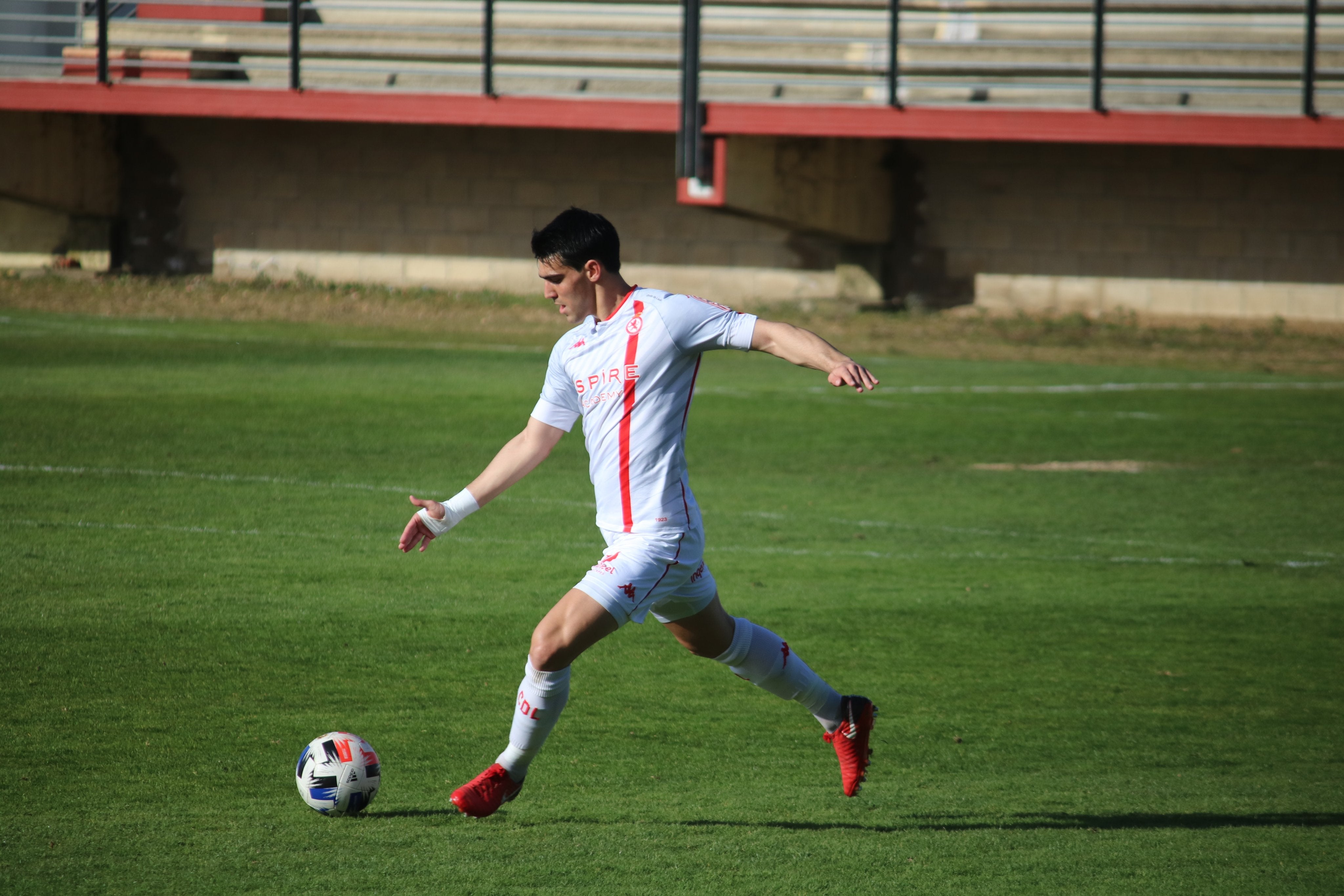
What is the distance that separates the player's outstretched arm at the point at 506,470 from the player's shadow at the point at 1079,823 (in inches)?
51.2

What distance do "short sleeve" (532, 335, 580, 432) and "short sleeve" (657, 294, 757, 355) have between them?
15.7 inches

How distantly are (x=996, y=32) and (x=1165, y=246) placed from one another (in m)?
4.17

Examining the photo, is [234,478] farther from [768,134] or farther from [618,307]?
[768,134]

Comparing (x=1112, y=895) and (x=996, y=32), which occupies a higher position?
(x=996, y=32)

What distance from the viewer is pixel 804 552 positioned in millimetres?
9102

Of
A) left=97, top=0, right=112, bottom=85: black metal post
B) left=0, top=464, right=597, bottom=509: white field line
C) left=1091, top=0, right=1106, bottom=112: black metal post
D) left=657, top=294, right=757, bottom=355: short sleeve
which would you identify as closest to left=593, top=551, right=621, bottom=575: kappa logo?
left=657, top=294, right=757, bottom=355: short sleeve

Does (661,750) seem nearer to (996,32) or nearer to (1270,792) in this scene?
(1270,792)

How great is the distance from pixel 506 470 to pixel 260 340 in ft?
44.2

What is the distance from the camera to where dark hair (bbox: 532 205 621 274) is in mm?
4727

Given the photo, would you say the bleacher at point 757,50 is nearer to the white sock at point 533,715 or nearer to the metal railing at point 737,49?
the metal railing at point 737,49

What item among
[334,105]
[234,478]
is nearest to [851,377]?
[234,478]

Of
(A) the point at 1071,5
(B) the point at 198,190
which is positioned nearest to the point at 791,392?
(A) the point at 1071,5

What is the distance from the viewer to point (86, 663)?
6.27 meters

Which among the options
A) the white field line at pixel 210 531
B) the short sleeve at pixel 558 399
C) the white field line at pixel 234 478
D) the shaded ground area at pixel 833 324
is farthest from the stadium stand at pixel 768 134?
the short sleeve at pixel 558 399
